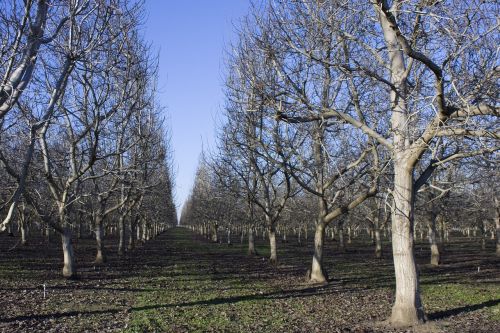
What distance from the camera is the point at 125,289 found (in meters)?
14.3

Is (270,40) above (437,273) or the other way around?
above

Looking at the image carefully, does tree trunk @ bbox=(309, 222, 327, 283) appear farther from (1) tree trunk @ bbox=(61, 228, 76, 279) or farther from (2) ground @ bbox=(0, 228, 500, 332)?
(1) tree trunk @ bbox=(61, 228, 76, 279)

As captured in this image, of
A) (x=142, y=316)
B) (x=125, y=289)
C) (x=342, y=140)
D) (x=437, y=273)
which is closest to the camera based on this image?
(x=142, y=316)

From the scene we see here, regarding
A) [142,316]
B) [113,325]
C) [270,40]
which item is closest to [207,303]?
[142,316]

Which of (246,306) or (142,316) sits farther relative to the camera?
(246,306)

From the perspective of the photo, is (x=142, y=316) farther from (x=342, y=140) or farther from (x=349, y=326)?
(x=342, y=140)

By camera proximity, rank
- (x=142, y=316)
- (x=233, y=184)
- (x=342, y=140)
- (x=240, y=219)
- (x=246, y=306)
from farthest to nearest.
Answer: (x=240, y=219) → (x=233, y=184) → (x=342, y=140) → (x=246, y=306) → (x=142, y=316)

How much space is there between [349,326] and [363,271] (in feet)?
37.5

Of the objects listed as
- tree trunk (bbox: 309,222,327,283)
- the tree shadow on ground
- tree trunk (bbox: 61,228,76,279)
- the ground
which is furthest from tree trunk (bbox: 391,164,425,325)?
tree trunk (bbox: 61,228,76,279)

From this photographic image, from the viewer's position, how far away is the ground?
9234 mm

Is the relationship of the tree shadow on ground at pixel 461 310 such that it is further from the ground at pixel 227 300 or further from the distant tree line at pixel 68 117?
the distant tree line at pixel 68 117

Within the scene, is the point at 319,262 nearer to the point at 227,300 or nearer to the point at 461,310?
the point at 227,300

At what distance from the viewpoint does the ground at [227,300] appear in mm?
9234

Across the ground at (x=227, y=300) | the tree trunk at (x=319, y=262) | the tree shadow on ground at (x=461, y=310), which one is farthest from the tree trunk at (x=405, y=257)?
the tree trunk at (x=319, y=262)
